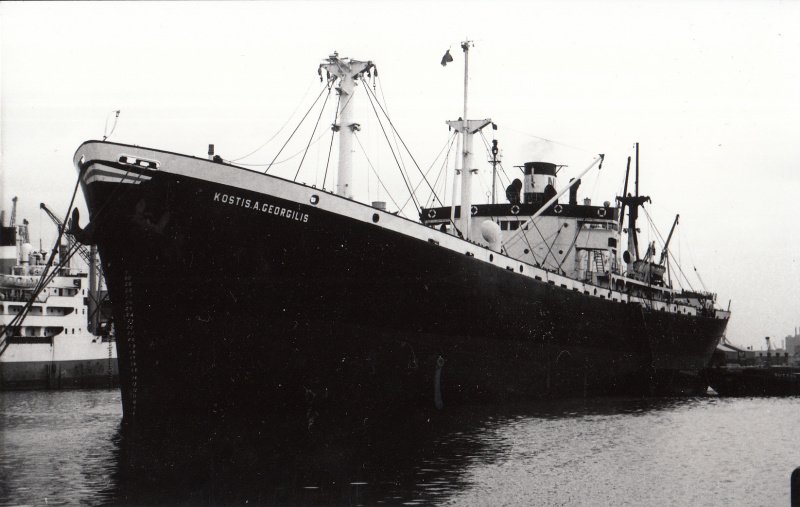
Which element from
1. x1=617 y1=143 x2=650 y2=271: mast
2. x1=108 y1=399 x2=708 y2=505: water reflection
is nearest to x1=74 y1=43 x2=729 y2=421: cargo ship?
x1=108 y1=399 x2=708 y2=505: water reflection

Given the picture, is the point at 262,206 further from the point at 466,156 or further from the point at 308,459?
the point at 466,156

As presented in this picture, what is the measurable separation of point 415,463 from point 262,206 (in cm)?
744

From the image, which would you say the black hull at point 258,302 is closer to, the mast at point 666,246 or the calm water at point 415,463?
the calm water at point 415,463

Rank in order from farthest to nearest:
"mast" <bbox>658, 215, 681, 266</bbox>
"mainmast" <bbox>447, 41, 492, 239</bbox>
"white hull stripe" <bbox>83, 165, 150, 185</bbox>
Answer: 1. "mast" <bbox>658, 215, 681, 266</bbox>
2. "mainmast" <bbox>447, 41, 492, 239</bbox>
3. "white hull stripe" <bbox>83, 165, 150, 185</bbox>

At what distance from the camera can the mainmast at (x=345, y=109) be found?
916 inches

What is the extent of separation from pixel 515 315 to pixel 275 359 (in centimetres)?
1049

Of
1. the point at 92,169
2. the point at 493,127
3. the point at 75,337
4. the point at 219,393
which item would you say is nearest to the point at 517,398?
the point at 493,127

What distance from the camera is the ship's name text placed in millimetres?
19938

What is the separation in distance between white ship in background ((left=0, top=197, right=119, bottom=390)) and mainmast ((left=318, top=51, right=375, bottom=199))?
117ft

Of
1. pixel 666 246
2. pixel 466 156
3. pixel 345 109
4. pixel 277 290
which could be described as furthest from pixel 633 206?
pixel 277 290

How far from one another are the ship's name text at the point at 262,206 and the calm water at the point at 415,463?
199 inches

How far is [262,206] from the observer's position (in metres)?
20.2

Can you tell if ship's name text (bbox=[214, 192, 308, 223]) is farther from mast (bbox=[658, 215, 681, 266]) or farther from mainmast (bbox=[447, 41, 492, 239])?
mast (bbox=[658, 215, 681, 266])

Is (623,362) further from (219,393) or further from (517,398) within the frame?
(219,393)
